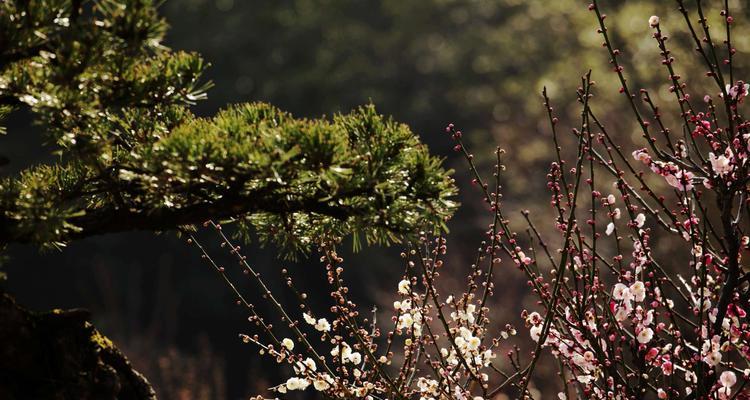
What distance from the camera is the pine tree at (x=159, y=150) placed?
189 centimetres

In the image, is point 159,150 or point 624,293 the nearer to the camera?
point 159,150

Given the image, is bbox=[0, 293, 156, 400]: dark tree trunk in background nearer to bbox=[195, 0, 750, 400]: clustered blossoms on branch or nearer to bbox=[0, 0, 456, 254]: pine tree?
bbox=[0, 0, 456, 254]: pine tree

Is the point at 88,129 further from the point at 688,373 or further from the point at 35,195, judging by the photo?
the point at 688,373

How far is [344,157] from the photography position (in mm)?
1968

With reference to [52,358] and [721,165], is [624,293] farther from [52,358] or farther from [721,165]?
[52,358]

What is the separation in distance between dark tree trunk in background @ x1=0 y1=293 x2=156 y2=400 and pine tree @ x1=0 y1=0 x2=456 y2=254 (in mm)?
202

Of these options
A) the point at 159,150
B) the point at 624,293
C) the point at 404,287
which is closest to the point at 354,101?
the point at 404,287

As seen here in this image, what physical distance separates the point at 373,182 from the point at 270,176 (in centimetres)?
24

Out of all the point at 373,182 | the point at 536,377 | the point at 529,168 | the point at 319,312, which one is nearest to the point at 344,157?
the point at 373,182

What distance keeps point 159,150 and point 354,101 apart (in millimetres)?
9455

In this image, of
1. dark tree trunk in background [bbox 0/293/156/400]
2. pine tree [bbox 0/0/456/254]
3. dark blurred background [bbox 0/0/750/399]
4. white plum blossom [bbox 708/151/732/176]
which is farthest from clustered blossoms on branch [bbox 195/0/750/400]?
dark blurred background [bbox 0/0/750/399]

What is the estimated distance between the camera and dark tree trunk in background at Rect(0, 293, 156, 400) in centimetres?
207

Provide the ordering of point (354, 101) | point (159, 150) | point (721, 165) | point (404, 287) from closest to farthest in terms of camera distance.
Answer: point (159, 150) → point (721, 165) → point (404, 287) → point (354, 101)

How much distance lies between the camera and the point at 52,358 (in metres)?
2.14
